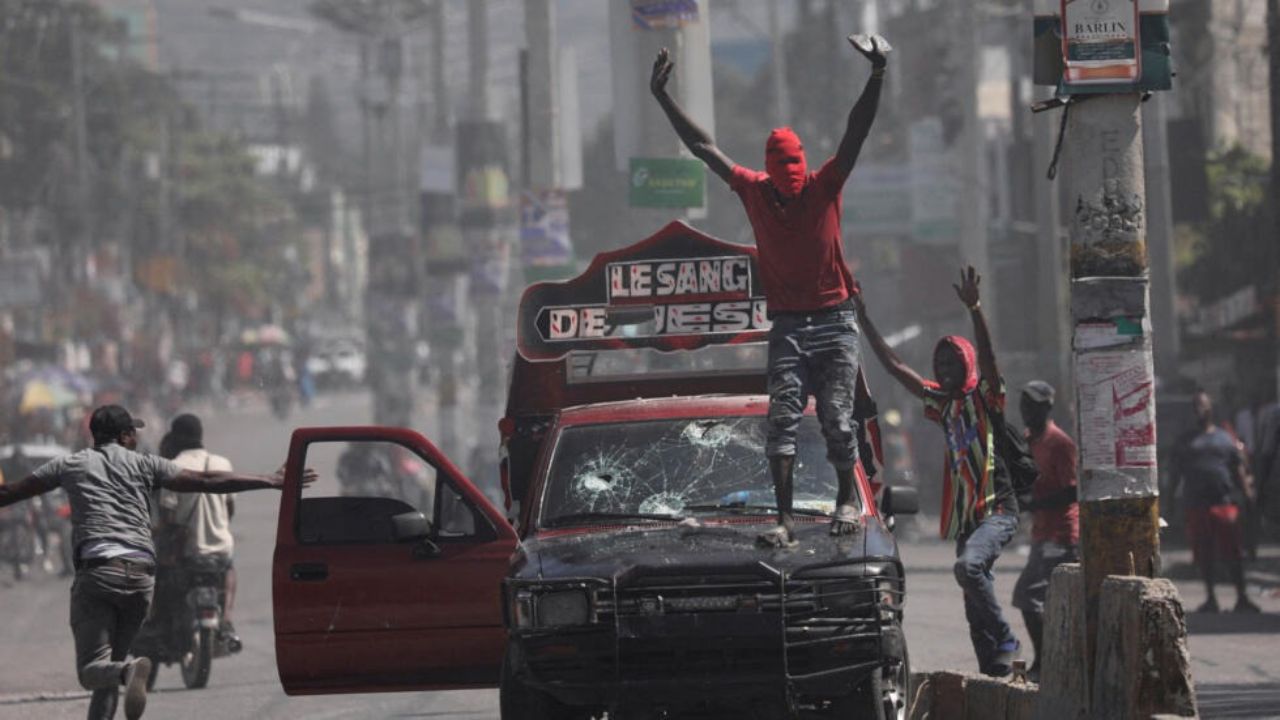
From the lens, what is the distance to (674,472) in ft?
32.8

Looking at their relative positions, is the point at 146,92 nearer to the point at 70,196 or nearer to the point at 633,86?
the point at 70,196

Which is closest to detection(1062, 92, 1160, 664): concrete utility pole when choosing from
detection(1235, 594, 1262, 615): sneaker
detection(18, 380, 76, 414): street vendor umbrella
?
detection(1235, 594, 1262, 615): sneaker

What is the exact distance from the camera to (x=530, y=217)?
87.0ft

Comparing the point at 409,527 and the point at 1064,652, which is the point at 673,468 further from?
the point at 1064,652

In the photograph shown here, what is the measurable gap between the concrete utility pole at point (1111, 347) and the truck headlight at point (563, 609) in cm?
191

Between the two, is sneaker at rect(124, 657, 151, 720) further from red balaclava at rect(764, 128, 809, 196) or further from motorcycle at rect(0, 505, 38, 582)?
motorcycle at rect(0, 505, 38, 582)

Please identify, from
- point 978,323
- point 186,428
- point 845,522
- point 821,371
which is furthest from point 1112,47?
point 186,428

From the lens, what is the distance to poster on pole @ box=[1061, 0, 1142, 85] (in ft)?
28.3

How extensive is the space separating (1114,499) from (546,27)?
17023mm

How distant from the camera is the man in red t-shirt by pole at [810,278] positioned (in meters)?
9.70

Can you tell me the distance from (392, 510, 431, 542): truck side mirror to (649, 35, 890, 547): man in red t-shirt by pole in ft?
5.26

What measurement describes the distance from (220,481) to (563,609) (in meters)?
2.42


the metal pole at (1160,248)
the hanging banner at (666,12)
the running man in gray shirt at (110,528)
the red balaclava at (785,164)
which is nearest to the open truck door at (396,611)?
the running man in gray shirt at (110,528)

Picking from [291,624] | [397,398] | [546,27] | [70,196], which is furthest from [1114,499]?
[70,196]
